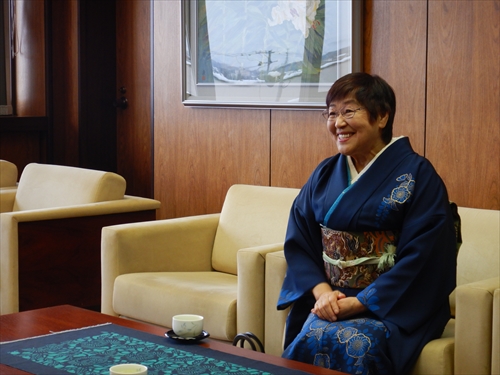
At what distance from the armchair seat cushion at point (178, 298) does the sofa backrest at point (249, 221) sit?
134 mm

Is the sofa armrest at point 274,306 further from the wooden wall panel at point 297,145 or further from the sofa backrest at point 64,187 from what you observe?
the sofa backrest at point 64,187

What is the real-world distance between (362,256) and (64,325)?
95cm

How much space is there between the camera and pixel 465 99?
10.8ft

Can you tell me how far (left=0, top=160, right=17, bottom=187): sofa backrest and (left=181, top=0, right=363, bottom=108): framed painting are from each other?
1.21m

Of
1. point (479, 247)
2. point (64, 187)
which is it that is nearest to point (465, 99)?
point (479, 247)

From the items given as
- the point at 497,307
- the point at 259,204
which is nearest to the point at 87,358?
the point at 497,307

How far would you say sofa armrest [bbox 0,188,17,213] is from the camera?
181 inches

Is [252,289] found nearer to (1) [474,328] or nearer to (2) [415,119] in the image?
(1) [474,328]

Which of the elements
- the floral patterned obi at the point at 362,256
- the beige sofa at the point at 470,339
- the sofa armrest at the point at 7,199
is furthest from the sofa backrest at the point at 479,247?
the sofa armrest at the point at 7,199

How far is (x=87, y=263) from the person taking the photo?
13.3ft

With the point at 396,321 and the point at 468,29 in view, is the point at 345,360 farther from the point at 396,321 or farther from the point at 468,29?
the point at 468,29

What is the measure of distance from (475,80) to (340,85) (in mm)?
857

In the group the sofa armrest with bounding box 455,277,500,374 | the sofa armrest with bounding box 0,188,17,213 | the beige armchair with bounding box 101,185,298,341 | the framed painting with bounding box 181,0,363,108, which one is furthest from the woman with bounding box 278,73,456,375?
the sofa armrest with bounding box 0,188,17,213

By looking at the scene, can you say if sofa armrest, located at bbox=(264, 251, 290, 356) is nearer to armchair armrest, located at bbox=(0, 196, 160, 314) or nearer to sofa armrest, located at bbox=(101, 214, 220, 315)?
sofa armrest, located at bbox=(101, 214, 220, 315)
